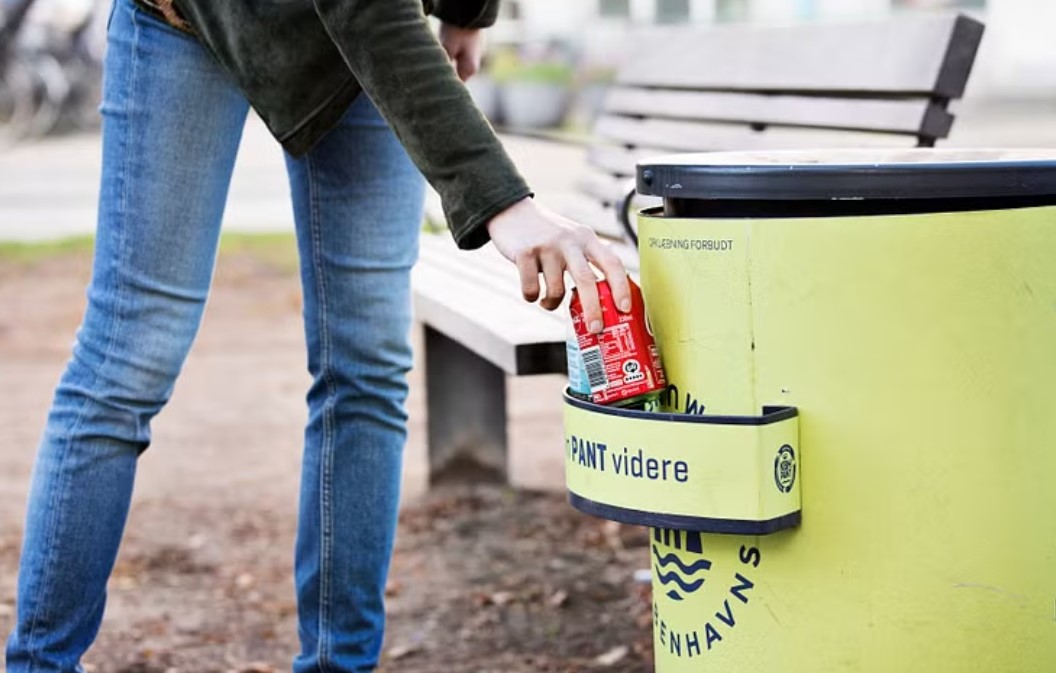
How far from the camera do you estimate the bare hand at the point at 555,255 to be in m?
1.83

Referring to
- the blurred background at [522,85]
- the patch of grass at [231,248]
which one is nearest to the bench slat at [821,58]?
→ the blurred background at [522,85]

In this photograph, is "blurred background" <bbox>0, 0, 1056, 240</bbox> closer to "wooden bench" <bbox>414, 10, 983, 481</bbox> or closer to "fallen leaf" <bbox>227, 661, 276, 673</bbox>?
"wooden bench" <bbox>414, 10, 983, 481</bbox>

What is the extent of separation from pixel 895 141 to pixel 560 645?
115cm

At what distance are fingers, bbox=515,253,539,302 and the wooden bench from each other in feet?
2.55

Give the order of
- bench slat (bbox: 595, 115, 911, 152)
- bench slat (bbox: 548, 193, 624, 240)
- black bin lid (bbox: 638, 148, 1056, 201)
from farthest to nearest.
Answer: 1. bench slat (bbox: 548, 193, 624, 240)
2. bench slat (bbox: 595, 115, 911, 152)
3. black bin lid (bbox: 638, 148, 1056, 201)

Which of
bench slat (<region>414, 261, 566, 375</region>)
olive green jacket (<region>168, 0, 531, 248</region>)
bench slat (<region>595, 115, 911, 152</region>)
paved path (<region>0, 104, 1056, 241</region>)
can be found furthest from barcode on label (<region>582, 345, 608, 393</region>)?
paved path (<region>0, 104, 1056, 241</region>)

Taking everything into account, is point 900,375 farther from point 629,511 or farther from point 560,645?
point 560,645

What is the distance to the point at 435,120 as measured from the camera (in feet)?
6.34

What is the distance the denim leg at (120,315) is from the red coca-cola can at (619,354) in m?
0.63

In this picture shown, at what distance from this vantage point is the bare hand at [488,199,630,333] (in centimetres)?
183

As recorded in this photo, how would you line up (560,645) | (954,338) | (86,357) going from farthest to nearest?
(560,645)
(86,357)
(954,338)

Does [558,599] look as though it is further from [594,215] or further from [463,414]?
[594,215]

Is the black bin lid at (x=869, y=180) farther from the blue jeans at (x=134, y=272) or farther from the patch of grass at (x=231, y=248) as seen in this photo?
the patch of grass at (x=231, y=248)

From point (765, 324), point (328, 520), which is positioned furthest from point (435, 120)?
point (328, 520)
